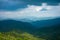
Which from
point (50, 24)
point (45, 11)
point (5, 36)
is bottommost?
point (5, 36)

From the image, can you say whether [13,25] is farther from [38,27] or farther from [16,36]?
[38,27]

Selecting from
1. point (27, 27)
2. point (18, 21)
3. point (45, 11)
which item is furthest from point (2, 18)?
point (45, 11)

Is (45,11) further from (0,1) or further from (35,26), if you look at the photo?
(0,1)

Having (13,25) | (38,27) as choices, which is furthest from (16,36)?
(38,27)

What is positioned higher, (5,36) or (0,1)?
(0,1)

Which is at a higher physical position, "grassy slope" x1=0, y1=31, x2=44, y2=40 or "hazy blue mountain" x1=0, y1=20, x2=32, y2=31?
"hazy blue mountain" x1=0, y1=20, x2=32, y2=31

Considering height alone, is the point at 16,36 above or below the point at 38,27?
below

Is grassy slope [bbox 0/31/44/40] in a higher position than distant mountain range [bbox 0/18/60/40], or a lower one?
lower

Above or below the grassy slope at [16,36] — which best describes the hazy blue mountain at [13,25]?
above

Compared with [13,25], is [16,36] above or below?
below
